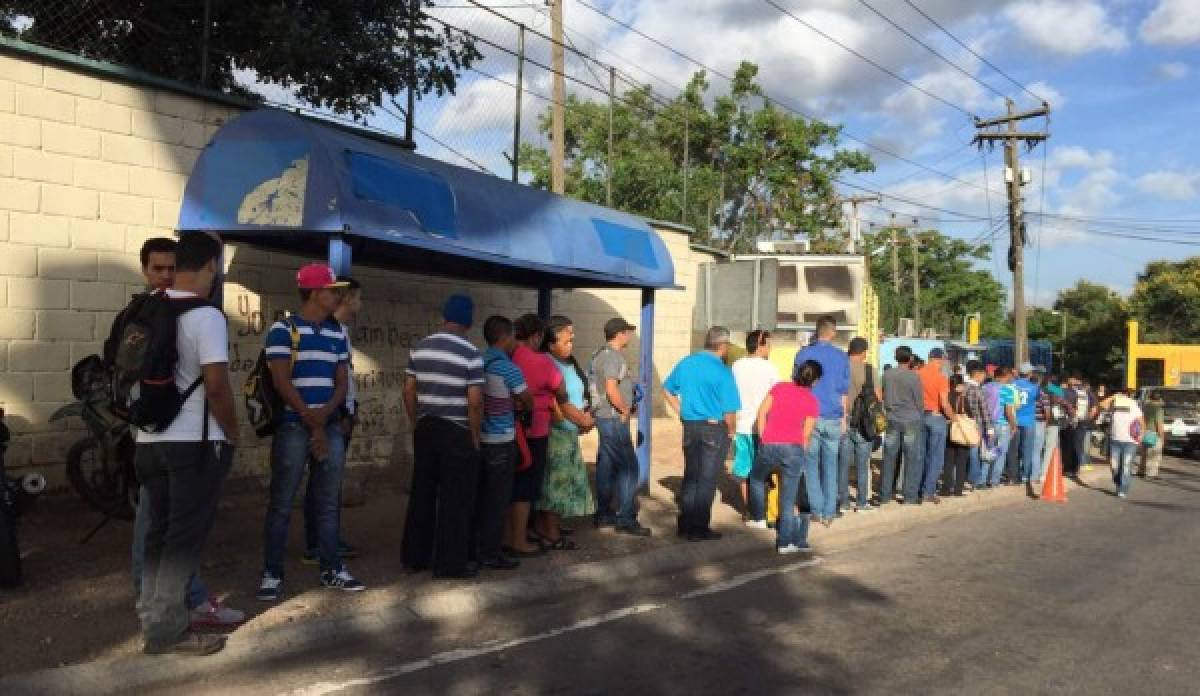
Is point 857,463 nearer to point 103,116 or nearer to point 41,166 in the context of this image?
point 103,116

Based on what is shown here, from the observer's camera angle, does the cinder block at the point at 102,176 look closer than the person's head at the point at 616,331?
Yes

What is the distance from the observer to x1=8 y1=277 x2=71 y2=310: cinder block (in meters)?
6.96

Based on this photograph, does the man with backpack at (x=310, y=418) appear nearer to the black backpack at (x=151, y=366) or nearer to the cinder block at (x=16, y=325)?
the black backpack at (x=151, y=366)

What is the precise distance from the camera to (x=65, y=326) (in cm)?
721

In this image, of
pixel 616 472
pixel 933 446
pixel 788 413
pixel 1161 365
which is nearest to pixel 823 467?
pixel 788 413

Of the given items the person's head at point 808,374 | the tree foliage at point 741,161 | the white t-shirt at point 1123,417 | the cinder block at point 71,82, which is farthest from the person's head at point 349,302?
the tree foliage at point 741,161

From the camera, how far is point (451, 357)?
19.4 ft

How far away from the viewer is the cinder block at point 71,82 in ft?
23.5

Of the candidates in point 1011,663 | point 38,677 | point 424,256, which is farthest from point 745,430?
point 38,677

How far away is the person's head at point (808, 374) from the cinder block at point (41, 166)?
6.04 m

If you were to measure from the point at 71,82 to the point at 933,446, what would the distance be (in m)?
9.23

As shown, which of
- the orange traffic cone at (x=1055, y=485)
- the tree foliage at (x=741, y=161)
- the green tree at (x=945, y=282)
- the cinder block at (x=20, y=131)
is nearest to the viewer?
the cinder block at (x=20, y=131)

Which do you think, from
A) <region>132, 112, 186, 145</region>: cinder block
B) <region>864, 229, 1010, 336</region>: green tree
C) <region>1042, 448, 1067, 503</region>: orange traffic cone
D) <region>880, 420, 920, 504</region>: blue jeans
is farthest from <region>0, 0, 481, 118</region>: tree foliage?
<region>864, 229, 1010, 336</region>: green tree

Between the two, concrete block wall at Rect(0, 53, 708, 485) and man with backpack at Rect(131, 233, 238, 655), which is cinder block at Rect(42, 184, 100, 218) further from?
man with backpack at Rect(131, 233, 238, 655)
